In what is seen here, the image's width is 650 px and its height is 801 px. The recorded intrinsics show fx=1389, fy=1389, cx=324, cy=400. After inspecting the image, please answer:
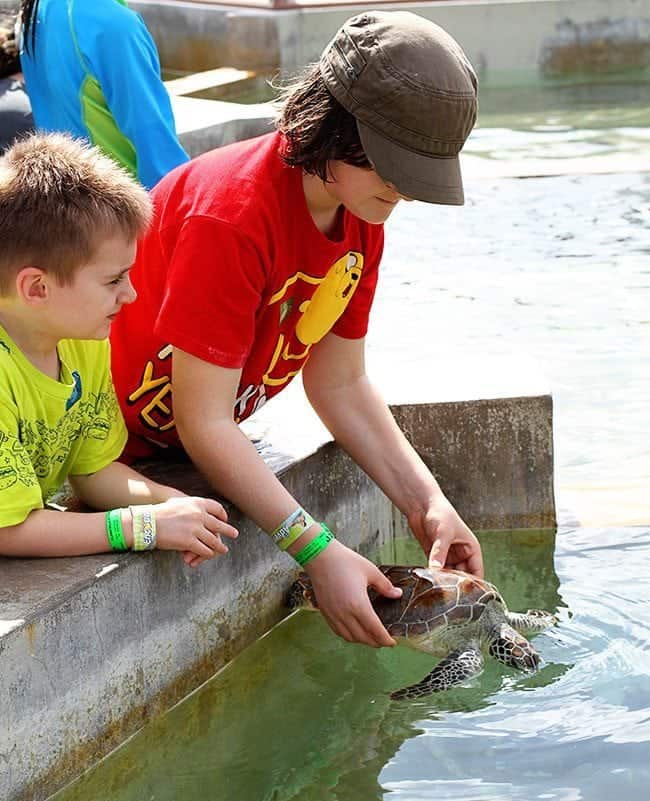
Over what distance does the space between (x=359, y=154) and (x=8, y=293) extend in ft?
2.55

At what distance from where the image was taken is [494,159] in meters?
9.48

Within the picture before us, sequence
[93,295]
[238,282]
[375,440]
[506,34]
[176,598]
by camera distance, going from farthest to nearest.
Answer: [506,34], [375,440], [176,598], [238,282], [93,295]

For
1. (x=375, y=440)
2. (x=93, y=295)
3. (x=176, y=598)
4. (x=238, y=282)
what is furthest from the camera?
(x=375, y=440)

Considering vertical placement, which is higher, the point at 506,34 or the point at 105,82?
the point at 105,82

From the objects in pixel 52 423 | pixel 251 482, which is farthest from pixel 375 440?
pixel 52 423

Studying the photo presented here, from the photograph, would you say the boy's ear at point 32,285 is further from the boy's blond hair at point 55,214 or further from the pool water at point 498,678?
the pool water at point 498,678

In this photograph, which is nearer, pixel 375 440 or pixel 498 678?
pixel 498 678

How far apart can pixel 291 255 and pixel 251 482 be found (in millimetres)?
509

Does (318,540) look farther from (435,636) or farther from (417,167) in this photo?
(417,167)

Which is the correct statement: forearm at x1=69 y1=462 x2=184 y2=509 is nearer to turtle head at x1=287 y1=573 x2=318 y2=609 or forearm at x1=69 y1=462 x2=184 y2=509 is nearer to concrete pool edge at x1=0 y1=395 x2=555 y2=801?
concrete pool edge at x1=0 y1=395 x2=555 y2=801

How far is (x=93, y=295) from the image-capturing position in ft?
9.36

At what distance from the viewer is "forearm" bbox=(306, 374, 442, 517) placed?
11.7 ft

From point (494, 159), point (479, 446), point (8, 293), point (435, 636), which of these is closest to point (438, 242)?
point (494, 159)

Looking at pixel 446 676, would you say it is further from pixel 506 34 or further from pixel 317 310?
pixel 506 34
